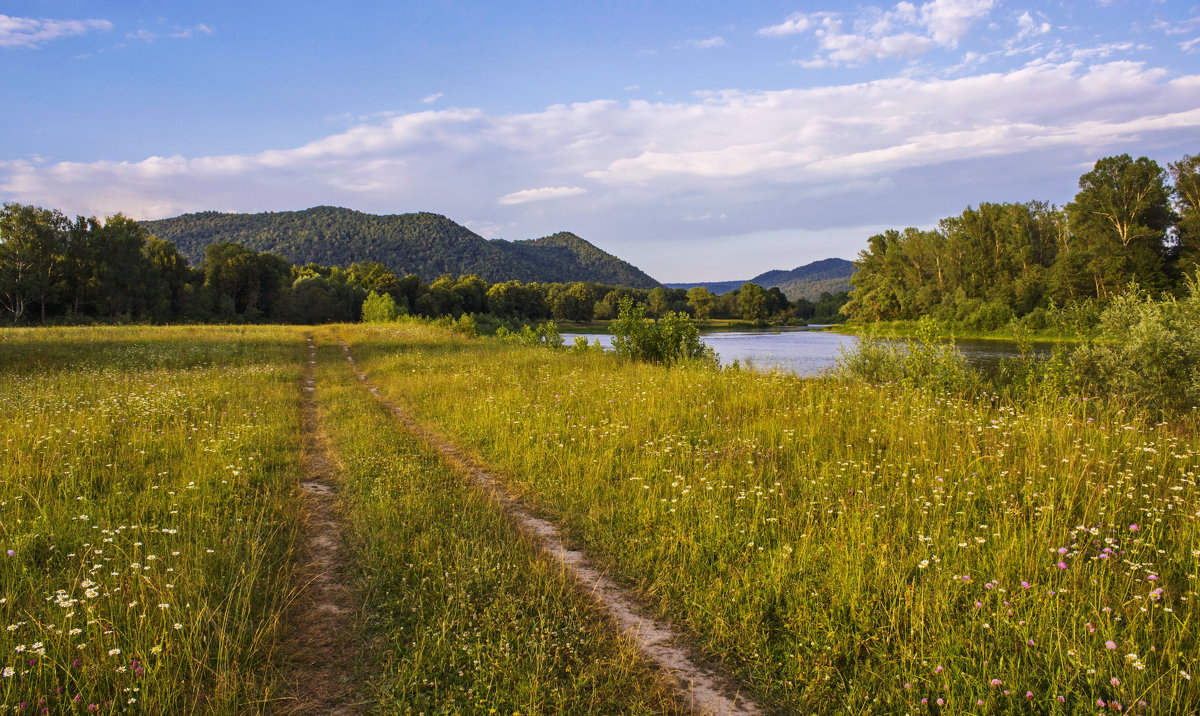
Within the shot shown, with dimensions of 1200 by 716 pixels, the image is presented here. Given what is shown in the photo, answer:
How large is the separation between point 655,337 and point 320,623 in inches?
592

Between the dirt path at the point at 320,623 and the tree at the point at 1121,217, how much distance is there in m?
59.8

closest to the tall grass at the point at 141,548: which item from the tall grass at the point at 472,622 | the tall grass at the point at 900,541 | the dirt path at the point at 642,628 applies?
the tall grass at the point at 472,622

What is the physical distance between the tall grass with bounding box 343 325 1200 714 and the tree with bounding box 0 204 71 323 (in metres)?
60.5

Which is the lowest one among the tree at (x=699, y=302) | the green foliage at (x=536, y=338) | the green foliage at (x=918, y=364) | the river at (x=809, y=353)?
the river at (x=809, y=353)

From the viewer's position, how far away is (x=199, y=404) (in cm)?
1007

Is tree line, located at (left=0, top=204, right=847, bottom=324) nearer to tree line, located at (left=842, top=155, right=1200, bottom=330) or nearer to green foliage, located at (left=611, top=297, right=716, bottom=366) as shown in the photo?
green foliage, located at (left=611, top=297, right=716, bottom=366)

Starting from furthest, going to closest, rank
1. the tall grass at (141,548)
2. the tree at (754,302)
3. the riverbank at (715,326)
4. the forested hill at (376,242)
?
the forested hill at (376,242), the tree at (754,302), the riverbank at (715,326), the tall grass at (141,548)

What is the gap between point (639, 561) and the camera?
4535 mm

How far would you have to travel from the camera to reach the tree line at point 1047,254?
4616cm

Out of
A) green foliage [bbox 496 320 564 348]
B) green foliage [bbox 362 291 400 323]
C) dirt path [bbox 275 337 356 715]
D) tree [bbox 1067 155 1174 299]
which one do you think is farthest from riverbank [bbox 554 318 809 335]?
dirt path [bbox 275 337 356 715]

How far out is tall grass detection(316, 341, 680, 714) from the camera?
3.00 m

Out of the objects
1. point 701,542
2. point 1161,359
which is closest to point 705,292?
point 1161,359

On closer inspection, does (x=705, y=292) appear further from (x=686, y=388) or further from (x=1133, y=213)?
(x=686, y=388)

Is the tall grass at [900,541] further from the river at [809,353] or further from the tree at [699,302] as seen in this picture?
the tree at [699,302]
